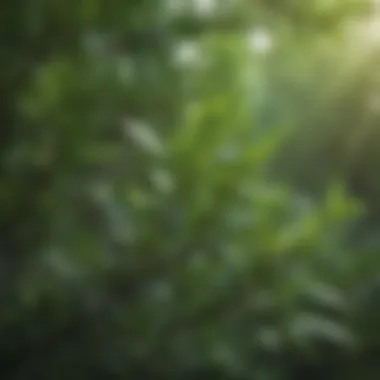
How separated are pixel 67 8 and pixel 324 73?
43 cm

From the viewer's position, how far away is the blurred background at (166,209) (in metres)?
0.89

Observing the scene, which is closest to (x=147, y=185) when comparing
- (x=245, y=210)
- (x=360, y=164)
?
(x=245, y=210)

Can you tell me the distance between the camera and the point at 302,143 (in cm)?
119

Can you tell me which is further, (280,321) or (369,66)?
(369,66)

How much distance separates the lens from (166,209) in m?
0.90

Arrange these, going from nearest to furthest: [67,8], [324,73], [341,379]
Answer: [67,8] < [341,379] < [324,73]

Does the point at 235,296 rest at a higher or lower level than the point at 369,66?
lower

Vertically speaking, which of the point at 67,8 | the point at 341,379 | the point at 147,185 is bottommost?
the point at 341,379

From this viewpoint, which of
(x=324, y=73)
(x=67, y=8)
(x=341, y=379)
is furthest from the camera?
(x=324, y=73)

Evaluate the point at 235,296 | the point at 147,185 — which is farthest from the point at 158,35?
the point at 235,296

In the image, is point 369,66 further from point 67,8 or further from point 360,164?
point 67,8

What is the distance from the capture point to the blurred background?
0.89 meters

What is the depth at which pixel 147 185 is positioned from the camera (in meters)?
0.97

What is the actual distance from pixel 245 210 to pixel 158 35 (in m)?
0.22
